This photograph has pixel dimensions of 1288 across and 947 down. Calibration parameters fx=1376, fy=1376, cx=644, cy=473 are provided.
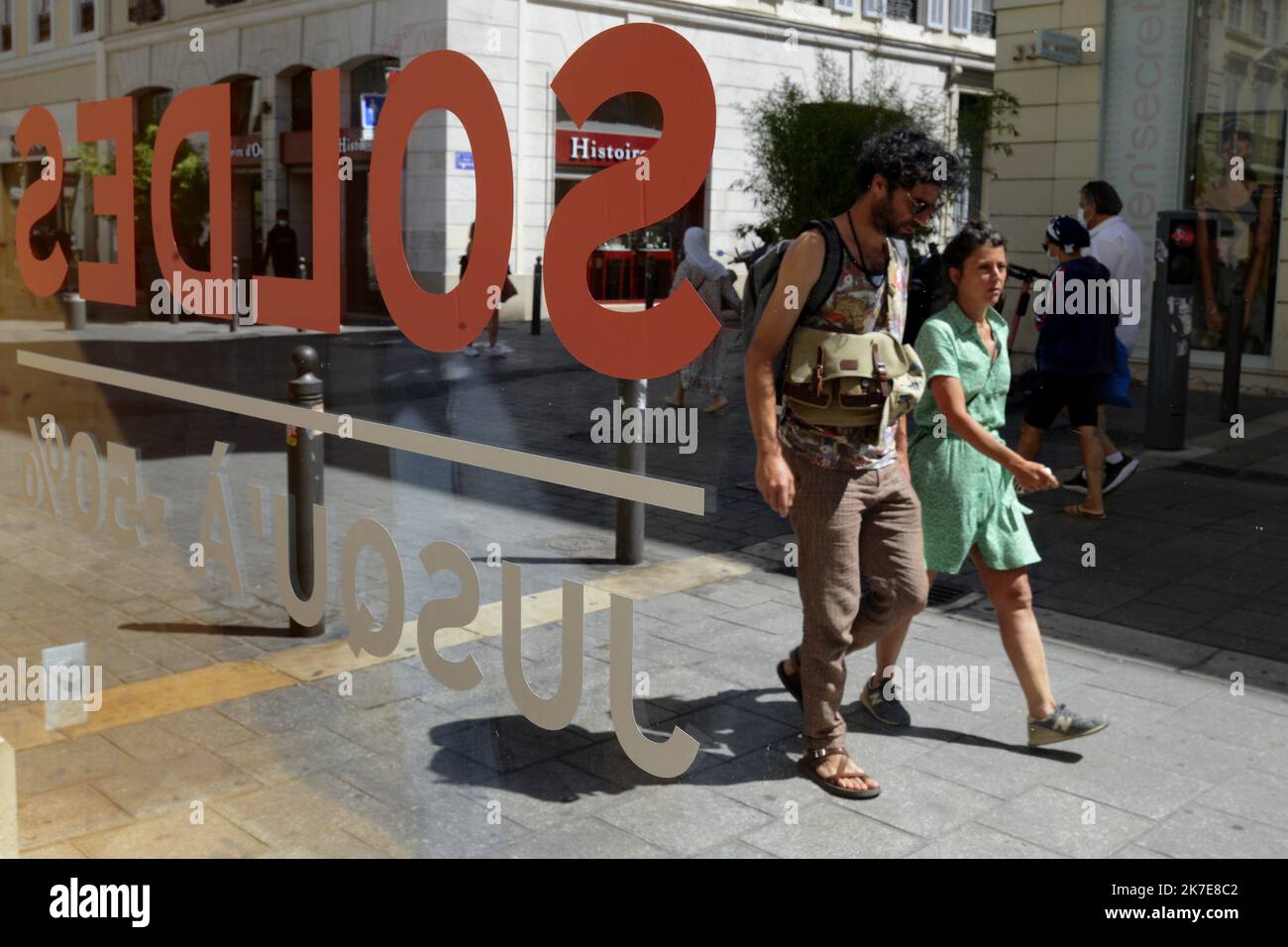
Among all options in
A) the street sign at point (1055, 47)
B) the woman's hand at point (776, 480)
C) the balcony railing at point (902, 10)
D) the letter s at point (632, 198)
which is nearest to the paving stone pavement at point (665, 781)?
the woman's hand at point (776, 480)

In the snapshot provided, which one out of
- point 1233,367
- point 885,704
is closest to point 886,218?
point 885,704

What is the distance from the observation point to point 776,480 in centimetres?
345

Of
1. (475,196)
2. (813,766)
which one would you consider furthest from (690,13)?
(813,766)

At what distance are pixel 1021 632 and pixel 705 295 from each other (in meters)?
1.48

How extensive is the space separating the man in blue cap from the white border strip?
10.8ft

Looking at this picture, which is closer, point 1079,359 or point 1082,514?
point 1082,514

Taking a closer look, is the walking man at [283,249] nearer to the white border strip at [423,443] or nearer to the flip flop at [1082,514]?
the white border strip at [423,443]

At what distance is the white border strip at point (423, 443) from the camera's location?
3326 millimetres

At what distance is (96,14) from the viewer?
5.22 meters

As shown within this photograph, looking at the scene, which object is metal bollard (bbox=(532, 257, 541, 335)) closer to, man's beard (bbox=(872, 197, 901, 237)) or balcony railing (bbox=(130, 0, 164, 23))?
man's beard (bbox=(872, 197, 901, 237))

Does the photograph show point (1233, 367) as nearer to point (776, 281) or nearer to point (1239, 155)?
point (1239, 155)

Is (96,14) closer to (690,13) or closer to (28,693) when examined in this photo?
(28,693)

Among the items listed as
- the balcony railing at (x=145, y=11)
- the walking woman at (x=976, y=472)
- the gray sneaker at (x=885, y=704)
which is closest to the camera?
the walking woman at (x=976, y=472)

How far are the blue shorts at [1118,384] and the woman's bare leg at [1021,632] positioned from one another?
3289 mm
